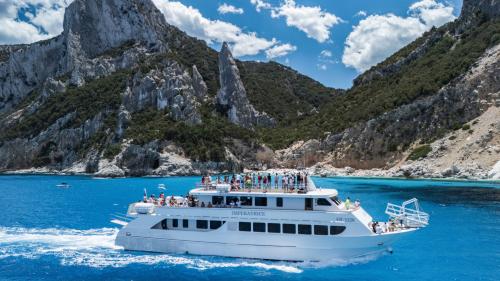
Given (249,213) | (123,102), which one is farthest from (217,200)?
(123,102)

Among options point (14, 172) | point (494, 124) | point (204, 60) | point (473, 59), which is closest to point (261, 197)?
point (494, 124)

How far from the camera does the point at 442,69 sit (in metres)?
114

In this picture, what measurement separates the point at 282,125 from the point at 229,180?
5390 inches

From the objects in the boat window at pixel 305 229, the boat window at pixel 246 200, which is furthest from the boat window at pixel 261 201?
the boat window at pixel 305 229

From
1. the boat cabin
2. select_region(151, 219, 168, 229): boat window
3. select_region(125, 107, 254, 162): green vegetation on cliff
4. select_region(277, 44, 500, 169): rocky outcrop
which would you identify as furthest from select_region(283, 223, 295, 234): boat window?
select_region(125, 107, 254, 162): green vegetation on cliff

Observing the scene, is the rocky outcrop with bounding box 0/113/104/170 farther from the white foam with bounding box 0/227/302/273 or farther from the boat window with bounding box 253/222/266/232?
the boat window with bounding box 253/222/266/232

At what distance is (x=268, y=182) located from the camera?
92.9 feet

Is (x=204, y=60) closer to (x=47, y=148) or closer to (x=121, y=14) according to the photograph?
(x=121, y=14)

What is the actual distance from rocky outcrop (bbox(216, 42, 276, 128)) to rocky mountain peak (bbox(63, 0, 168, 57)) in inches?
1049

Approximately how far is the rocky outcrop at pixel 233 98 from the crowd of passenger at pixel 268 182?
4826 inches

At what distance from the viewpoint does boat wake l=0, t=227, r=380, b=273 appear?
25820mm

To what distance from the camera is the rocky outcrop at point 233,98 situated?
154 metres

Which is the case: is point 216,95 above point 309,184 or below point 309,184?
above

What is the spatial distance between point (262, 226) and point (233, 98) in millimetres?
130209
